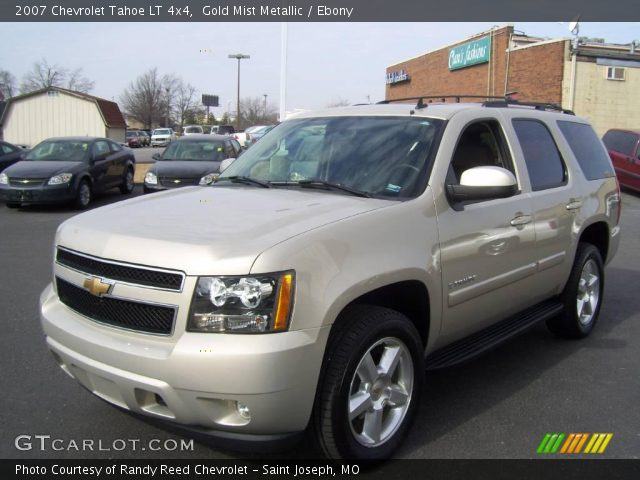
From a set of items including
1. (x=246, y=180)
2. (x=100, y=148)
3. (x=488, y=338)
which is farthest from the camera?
(x=100, y=148)

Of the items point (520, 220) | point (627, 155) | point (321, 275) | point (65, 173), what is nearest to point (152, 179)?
point (65, 173)

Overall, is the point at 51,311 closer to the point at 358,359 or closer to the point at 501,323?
the point at 358,359

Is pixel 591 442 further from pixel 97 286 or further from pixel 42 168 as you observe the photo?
pixel 42 168

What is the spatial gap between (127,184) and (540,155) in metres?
13.3

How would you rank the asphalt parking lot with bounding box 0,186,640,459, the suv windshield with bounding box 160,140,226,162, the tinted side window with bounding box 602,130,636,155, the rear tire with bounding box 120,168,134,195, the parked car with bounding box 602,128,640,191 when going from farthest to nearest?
1. the tinted side window with bounding box 602,130,636,155
2. the parked car with bounding box 602,128,640,191
3. the rear tire with bounding box 120,168,134,195
4. the suv windshield with bounding box 160,140,226,162
5. the asphalt parking lot with bounding box 0,186,640,459

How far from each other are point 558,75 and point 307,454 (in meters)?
26.1

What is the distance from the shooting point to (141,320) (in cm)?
260

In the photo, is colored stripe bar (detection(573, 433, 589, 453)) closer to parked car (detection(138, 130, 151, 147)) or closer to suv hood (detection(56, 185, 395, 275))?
suv hood (detection(56, 185, 395, 275))

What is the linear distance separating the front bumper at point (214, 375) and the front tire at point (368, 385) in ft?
0.42

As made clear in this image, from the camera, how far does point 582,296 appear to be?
498 cm

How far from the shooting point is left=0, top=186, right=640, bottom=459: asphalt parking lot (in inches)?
125

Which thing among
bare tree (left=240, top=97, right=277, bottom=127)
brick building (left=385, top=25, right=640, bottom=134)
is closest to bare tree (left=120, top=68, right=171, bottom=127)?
bare tree (left=240, top=97, right=277, bottom=127)

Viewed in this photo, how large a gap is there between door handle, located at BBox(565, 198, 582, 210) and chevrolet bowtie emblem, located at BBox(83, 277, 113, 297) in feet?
11.0

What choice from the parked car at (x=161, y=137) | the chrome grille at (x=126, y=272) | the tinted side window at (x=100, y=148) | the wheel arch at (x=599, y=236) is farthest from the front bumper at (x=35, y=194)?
the parked car at (x=161, y=137)
